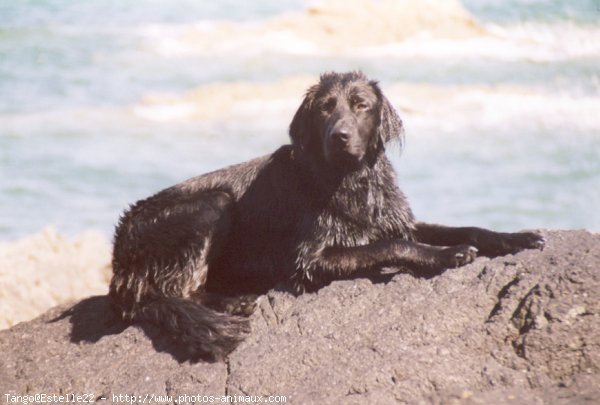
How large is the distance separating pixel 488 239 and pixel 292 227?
1.48 m

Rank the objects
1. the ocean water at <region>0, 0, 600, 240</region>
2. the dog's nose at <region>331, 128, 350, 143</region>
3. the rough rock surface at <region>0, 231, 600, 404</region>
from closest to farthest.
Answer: the rough rock surface at <region>0, 231, 600, 404</region> → the dog's nose at <region>331, 128, 350, 143</region> → the ocean water at <region>0, 0, 600, 240</region>

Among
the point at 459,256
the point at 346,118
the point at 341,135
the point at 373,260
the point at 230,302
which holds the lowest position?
the point at 230,302

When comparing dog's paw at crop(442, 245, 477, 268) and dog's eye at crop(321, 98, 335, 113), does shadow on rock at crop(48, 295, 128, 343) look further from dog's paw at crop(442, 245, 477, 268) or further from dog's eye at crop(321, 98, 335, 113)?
dog's paw at crop(442, 245, 477, 268)

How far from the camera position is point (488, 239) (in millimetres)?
6531

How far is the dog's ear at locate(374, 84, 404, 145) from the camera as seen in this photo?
6941 millimetres

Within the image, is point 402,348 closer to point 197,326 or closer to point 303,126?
point 197,326

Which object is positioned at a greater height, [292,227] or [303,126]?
[303,126]

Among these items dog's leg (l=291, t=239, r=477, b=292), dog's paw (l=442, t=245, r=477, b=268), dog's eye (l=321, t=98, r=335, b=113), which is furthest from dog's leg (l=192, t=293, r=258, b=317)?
dog's eye (l=321, t=98, r=335, b=113)

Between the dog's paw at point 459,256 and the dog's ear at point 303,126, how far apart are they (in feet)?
4.68

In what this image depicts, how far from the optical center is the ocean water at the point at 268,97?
17.2 m

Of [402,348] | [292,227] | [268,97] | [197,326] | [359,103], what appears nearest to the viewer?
[402,348]

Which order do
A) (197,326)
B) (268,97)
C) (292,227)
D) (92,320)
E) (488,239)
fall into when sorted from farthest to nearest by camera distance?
(268,97) < (92,320) < (292,227) < (488,239) < (197,326)

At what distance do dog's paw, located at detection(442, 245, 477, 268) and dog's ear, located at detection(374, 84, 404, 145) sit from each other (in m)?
1.12

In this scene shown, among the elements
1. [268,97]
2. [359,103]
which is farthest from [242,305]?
[268,97]
